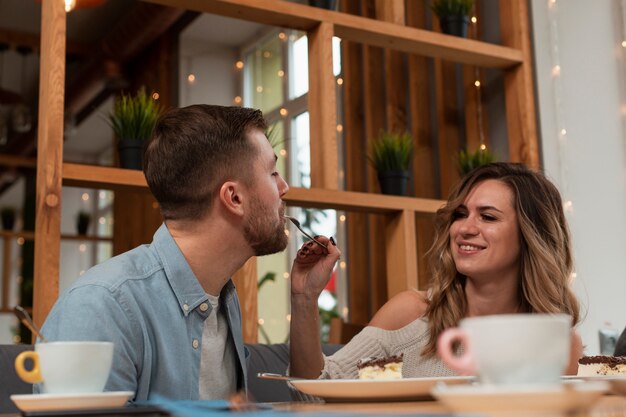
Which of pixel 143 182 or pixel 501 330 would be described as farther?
pixel 143 182

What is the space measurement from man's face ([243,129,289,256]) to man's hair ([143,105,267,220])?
1.0 inches

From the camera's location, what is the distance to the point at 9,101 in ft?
23.1

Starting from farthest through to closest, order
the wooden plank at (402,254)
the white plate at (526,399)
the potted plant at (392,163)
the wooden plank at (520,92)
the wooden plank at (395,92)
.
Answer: the wooden plank at (395,92) → the wooden plank at (520,92) → the potted plant at (392,163) → the wooden plank at (402,254) → the white plate at (526,399)

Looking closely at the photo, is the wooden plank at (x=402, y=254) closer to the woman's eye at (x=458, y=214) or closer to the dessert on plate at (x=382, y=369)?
the woman's eye at (x=458, y=214)

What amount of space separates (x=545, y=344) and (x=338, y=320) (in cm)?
282

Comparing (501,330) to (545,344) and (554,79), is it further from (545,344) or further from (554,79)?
(554,79)

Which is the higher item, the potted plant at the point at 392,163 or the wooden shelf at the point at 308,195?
the potted plant at the point at 392,163

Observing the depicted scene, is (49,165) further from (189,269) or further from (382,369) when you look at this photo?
(382,369)

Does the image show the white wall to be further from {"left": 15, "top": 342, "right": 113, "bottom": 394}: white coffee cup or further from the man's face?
{"left": 15, "top": 342, "right": 113, "bottom": 394}: white coffee cup

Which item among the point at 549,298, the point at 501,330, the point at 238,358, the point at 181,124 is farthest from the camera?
the point at 549,298

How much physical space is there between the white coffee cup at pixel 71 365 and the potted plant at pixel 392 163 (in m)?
2.62

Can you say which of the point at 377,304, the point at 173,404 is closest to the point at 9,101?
the point at 377,304

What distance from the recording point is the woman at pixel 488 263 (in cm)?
231

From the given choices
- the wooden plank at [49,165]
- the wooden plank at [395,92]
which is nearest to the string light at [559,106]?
the wooden plank at [395,92]
